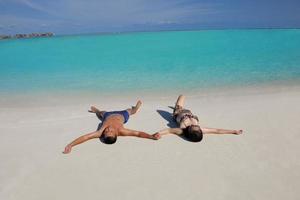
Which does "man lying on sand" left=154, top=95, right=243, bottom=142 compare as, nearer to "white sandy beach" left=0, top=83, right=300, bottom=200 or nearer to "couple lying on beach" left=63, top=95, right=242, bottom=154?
"couple lying on beach" left=63, top=95, right=242, bottom=154

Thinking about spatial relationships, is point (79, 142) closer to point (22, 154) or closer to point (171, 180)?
point (22, 154)

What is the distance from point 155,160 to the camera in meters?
4.01

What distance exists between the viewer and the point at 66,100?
7871 millimetres

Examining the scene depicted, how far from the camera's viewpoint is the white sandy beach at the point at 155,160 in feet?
10.9

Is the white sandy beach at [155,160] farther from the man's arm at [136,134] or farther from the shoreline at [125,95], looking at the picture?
the shoreline at [125,95]

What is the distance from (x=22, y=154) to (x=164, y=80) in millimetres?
6872

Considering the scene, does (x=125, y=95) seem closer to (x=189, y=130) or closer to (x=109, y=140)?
(x=109, y=140)

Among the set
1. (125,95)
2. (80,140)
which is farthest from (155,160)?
(125,95)

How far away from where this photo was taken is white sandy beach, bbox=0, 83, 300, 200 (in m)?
3.33

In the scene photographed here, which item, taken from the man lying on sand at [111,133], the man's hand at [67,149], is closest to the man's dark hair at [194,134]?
the man lying on sand at [111,133]

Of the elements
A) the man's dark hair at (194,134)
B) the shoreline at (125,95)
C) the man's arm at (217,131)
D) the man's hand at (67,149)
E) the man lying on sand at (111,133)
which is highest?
the shoreline at (125,95)

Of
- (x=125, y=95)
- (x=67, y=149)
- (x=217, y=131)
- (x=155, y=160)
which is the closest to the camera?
(x=155, y=160)

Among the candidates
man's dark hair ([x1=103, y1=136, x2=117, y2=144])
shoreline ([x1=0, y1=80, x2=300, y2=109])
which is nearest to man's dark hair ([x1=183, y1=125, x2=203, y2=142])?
man's dark hair ([x1=103, y1=136, x2=117, y2=144])

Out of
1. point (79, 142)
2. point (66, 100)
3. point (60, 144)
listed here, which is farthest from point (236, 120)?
point (66, 100)
